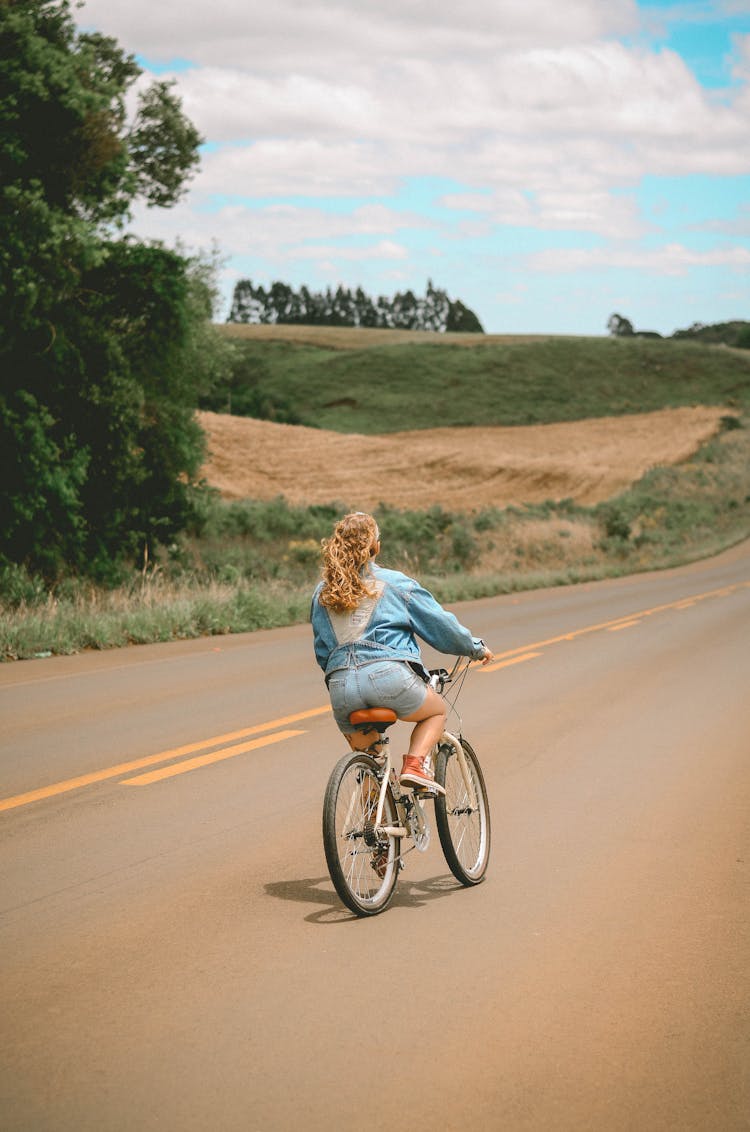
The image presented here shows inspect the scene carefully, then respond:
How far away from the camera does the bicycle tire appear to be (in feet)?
19.0

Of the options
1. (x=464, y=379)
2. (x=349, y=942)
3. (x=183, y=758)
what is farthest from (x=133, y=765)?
(x=464, y=379)

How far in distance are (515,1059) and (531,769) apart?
15.8ft

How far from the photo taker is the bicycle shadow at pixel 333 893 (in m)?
5.49

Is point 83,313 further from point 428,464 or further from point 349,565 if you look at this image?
point 428,464

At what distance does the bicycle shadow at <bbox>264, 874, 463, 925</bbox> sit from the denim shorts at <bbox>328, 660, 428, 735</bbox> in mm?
852

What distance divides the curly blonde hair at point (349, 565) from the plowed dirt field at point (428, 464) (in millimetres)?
46323

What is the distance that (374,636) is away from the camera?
18.4 feet

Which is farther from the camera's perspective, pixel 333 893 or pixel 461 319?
pixel 461 319

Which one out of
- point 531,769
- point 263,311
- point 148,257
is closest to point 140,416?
point 148,257

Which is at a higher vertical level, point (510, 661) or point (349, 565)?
point (349, 565)

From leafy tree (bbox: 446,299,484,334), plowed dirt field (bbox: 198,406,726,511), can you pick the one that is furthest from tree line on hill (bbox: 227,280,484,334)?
plowed dirt field (bbox: 198,406,726,511)

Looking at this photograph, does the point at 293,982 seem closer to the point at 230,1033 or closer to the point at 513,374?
the point at 230,1033

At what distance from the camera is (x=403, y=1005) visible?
14.3 feet

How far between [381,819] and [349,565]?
112 cm
